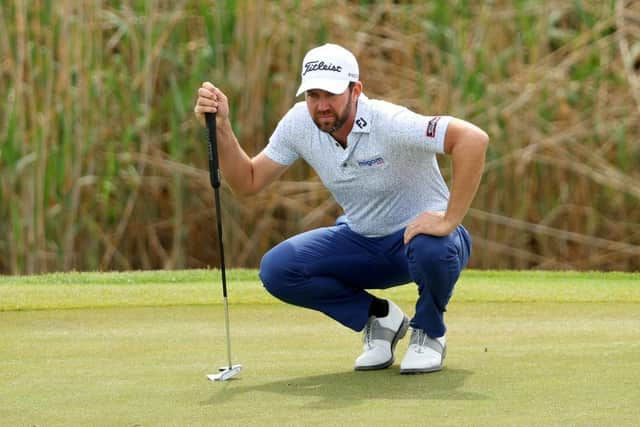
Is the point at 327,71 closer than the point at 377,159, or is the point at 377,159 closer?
the point at 327,71

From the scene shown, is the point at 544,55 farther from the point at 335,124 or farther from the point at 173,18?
the point at 335,124

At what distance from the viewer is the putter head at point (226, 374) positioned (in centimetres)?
348

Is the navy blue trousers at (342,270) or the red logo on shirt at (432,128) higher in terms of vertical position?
the red logo on shirt at (432,128)

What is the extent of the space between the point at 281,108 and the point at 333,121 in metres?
3.69

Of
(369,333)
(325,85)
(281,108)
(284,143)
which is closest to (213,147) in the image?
(284,143)

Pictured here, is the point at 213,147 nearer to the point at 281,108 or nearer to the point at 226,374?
the point at 226,374

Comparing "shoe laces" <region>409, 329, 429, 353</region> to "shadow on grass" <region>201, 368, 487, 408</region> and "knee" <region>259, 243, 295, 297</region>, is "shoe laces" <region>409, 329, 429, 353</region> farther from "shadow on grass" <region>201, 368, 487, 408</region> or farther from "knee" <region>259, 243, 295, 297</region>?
"knee" <region>259, 243, 295, 297</region>

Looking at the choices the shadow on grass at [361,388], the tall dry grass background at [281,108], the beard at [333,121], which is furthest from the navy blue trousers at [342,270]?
the tall dry grass background at [281,108]

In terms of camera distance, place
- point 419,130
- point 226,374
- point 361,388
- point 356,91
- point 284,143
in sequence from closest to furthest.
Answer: point 361,388 < point 226,374 < point 419,130 < point 356,91 < point 284,143

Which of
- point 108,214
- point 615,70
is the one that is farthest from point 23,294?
point 615,70

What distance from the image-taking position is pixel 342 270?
401 cm

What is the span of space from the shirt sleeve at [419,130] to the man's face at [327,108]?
13 centimetres

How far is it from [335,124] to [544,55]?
391 centimetres

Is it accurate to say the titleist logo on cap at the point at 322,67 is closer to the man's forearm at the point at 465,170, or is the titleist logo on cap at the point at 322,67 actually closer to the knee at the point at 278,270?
the man's forearm at the point at 465,170
